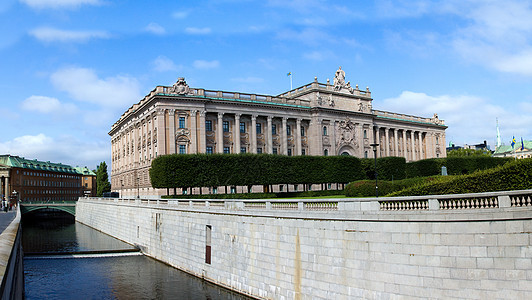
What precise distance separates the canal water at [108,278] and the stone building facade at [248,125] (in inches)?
1025

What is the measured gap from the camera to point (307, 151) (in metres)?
80.8

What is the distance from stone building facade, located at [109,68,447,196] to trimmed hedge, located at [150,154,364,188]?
10.4 m

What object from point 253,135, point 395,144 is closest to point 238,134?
point 253,135

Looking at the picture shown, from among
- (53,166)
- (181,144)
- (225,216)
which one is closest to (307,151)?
(181,144)

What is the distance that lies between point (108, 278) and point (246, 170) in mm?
30627

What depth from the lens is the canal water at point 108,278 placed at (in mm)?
26531

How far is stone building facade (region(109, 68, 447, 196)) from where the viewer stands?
6662cm

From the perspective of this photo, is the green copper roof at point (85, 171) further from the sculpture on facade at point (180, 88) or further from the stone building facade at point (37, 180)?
the sculpture on facade at point (180, 88)

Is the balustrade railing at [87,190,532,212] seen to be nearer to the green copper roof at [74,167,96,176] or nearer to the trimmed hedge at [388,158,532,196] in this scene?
the trimmed hedge at [388,158,532,196]

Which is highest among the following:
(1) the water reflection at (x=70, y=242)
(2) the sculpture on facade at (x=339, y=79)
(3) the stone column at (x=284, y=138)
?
(2) the sculpture on facade at (x=339, y=79)

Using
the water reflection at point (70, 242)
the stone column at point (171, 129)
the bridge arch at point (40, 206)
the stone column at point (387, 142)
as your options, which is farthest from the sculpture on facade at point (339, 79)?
the bridge arch at point (40, 206)

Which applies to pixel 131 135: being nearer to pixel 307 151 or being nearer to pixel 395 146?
pixel 307 151

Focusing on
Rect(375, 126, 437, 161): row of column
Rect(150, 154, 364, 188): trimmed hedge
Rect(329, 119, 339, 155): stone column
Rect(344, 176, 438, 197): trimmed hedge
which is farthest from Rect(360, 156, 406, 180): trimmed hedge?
Rect(344, 176, 438, 197): trimmed hedge

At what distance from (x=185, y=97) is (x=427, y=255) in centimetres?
5447
